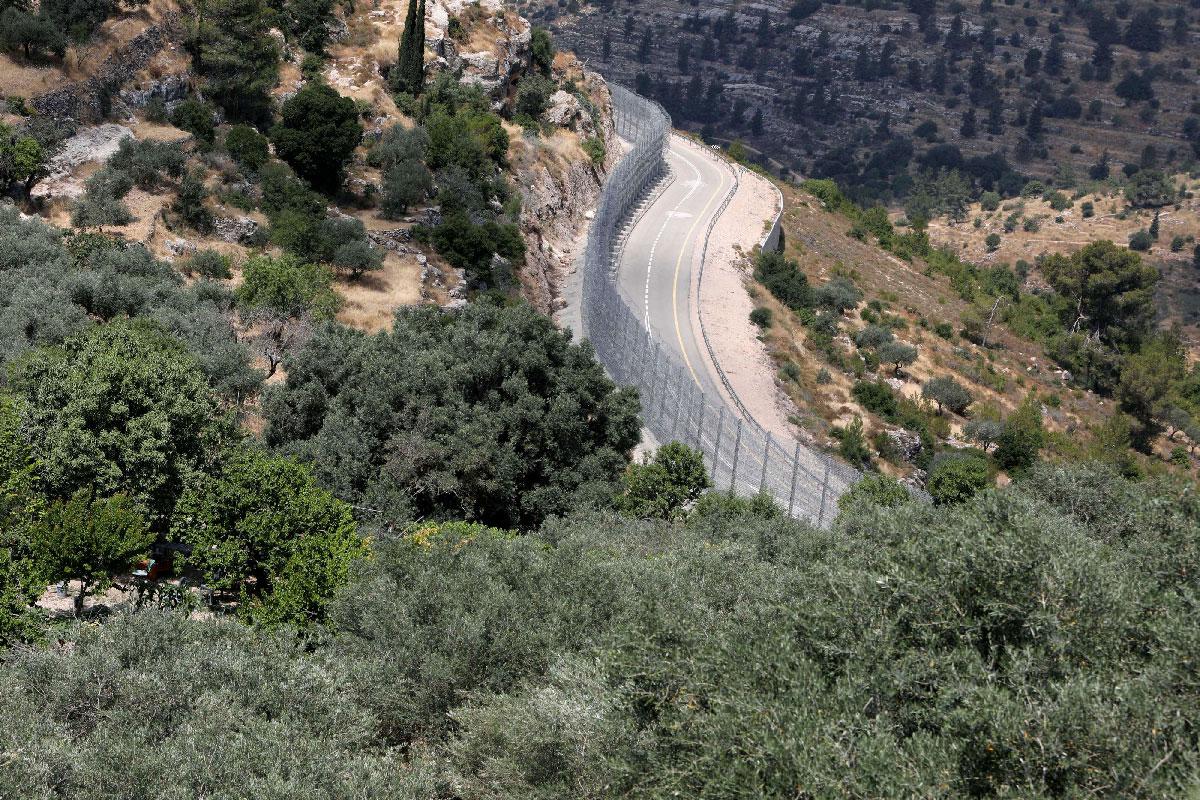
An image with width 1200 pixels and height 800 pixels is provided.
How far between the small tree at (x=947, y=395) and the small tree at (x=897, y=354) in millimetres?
2054

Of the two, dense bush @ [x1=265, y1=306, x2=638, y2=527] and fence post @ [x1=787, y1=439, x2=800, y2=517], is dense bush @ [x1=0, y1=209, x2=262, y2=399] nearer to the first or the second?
dense bush @ [x1=265, y1=306, x2=638, y2=527]

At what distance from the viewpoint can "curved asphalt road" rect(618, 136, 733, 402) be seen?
1897 inches

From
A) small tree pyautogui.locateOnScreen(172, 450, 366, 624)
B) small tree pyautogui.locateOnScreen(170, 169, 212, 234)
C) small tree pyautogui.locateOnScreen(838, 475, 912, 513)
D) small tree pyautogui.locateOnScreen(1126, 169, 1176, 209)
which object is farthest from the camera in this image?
small tree pyautogui.locateOnScreen(1126, 169, 1176, 209)

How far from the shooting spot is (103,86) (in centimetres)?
4653

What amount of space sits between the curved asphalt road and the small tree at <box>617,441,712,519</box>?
37.8ft

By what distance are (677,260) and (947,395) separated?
15364mm

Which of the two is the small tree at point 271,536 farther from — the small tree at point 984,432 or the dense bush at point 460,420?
the small tree at point 984,432

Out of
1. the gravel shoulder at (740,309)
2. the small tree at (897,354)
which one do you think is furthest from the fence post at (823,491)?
the small tree at (897,354)

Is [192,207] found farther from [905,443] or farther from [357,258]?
[905,443]

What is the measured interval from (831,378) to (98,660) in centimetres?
4321

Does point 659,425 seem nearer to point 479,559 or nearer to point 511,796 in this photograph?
point 479,559

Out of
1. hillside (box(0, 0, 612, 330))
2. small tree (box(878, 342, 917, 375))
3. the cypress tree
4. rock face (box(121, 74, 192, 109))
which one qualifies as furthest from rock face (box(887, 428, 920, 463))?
rock face (box(121, 74, 192, 109))

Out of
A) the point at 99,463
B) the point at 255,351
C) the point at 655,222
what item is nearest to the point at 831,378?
the point at 655,222

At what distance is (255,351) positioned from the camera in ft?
119
